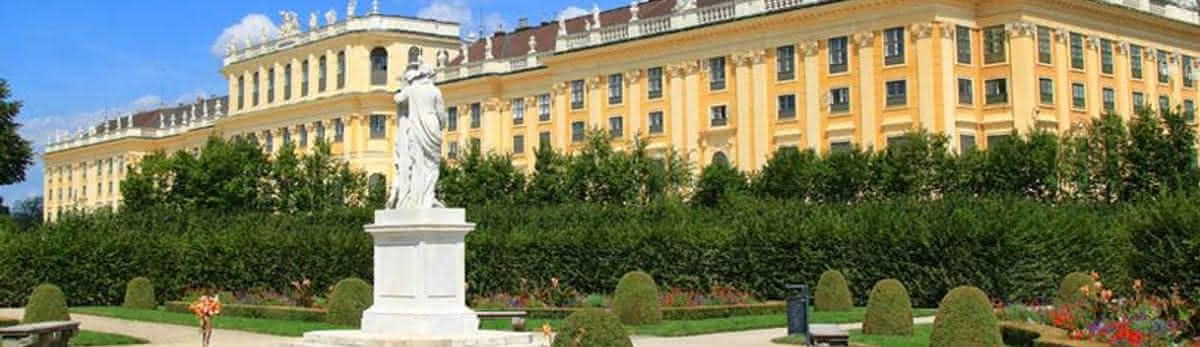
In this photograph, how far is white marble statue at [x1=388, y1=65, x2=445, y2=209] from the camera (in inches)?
768

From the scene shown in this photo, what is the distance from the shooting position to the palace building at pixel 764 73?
181 ft

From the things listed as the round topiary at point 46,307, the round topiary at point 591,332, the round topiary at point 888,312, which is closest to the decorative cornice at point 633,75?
the round topiary at point 46,307

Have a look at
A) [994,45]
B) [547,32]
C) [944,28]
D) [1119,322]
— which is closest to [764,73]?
[944,28]

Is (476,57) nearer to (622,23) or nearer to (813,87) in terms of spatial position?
(622,23)

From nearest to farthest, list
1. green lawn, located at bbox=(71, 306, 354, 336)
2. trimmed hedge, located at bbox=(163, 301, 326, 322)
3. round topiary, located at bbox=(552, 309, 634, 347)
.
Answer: round topiary, located at bbox=(552, 309, 634, 347) → green lawn, located at bbox=(71, 306, 354, 336) → trimmed hedge, located at bbox=(163, 301, 326, 322)

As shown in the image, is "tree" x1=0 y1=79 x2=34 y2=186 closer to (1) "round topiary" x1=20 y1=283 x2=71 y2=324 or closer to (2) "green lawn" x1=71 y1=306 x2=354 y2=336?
(2) "green lawn" x1=71 y1=306 x2=354 y2=336

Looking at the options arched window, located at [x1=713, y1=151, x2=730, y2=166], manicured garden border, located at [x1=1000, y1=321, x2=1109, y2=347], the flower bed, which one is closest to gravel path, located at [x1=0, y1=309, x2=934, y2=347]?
manicured garden border, located at [x1=1000, y1=321, x2=1109, y2=347]

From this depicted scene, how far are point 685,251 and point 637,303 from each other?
926cm

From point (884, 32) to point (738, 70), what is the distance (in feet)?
26.0

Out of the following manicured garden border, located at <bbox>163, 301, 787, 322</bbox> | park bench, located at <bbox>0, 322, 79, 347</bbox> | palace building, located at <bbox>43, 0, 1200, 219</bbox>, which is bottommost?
manicured garden border, located at <bbox>163, 301, 787, 322</bbox>

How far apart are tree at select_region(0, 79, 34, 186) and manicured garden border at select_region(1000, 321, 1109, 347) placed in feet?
162

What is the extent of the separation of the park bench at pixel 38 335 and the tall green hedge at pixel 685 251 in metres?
16.6

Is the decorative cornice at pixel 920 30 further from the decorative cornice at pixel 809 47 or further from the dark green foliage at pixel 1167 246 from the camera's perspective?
the dark green foliage at pixel 1167 246

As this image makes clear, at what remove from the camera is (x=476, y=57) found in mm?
82812
